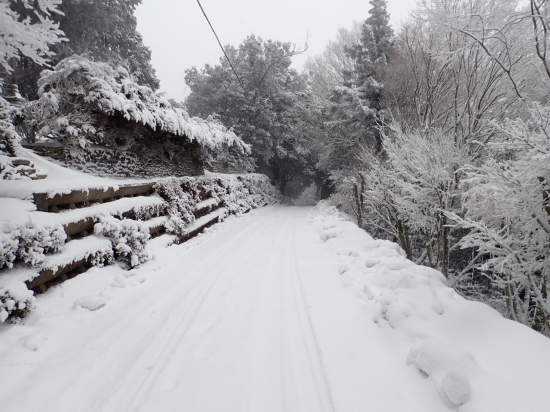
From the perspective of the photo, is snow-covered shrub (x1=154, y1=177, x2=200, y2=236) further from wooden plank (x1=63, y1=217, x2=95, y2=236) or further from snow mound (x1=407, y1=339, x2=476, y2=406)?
snow mound (x1=407, y1=339, x2=476, y2=406)

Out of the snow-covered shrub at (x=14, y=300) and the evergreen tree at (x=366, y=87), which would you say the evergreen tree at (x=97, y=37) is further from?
the evergreen tree at (x=366, y=87)

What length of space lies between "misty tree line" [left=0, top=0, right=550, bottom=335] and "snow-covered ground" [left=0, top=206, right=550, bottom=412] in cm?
115

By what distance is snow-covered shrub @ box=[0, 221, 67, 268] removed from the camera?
8.87 ft

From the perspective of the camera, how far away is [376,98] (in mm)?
14922

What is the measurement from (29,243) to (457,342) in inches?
183

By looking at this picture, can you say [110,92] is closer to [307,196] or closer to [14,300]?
[14,300]

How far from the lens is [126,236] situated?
14.8 ft

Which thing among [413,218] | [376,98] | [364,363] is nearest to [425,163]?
[413,218]

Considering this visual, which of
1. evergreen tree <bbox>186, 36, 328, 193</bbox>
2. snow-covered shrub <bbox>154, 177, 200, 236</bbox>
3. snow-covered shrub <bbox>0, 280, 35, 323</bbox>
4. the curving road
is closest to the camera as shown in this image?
the curving road

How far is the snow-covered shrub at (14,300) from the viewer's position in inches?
99.1

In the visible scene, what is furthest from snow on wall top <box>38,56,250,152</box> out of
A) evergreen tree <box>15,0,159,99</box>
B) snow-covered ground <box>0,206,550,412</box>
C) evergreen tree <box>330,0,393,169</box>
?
evergreen tree <box>330,0,393,169</box>

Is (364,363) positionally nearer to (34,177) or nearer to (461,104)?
(34,177)

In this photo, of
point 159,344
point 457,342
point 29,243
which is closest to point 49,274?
point 29,243

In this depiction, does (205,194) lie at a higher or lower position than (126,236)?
higher
